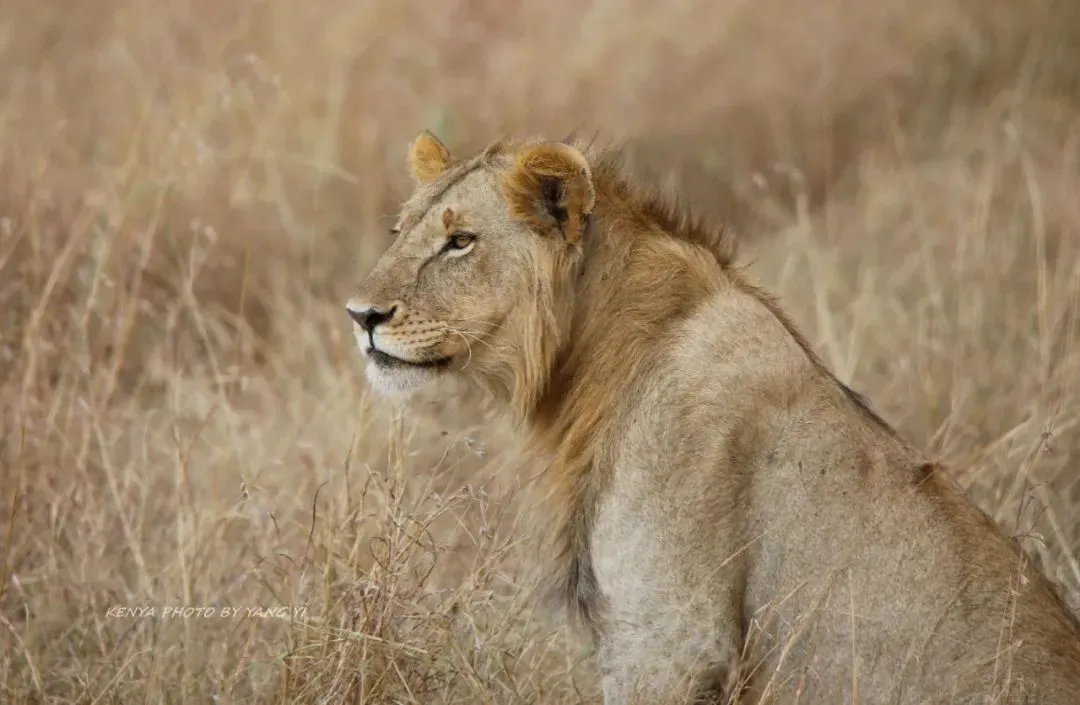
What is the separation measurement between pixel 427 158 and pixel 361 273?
425 cm

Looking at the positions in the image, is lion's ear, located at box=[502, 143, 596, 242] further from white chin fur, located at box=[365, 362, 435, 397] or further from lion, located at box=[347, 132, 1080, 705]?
white chin fur, located at box=[365, 362, 435, 397]

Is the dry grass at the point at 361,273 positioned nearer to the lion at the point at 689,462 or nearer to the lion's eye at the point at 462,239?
the lion at the point at 689,462

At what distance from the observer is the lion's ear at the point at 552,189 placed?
4383mm

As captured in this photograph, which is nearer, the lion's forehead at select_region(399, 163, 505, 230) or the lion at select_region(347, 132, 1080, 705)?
the lion at select_region(347, 132, 1080, 705)

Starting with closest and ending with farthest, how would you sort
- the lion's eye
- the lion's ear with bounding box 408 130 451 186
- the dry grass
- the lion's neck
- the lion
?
the lion → the lion's neck → the lion's eye → the dry grass → the lion's ear with bounding box 408 130 451 186

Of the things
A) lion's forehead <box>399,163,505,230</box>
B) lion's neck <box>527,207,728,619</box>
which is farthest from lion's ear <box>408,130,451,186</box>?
lion's neck <box>527,207,728,619</box>

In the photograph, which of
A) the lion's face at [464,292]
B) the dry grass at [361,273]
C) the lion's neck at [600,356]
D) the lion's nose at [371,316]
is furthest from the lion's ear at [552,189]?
the dry grass at [361,273]

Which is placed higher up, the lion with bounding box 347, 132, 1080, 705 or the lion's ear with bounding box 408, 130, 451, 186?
the lion's ear with bounding box 408, 130, 451, 186

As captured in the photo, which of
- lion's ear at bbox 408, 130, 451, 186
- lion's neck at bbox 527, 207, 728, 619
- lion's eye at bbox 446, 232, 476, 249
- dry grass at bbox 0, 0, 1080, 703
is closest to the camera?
lion's neck at bbox 527, 207, 728, 619

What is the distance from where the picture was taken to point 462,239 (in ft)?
14.8

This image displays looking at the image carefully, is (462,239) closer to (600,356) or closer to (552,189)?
(552,189)

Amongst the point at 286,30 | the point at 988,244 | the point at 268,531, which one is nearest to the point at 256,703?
the point at 268,531

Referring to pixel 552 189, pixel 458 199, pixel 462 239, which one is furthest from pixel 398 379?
pixel 552 189

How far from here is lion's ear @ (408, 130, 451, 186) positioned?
16.3ft
